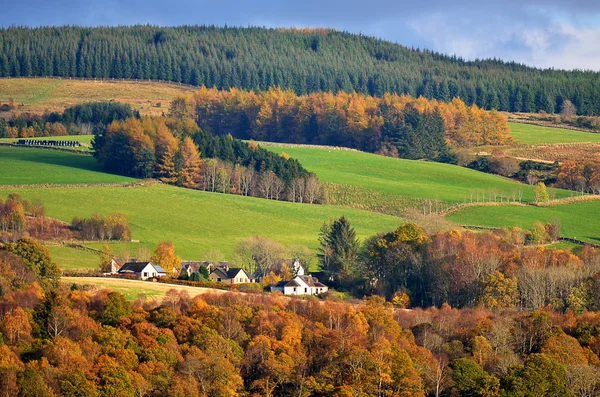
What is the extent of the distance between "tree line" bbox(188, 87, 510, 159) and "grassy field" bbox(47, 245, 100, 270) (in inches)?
3203

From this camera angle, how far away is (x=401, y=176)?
153000 millimetres

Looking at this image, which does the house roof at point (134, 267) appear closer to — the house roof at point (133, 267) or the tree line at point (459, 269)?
the house roof at point (133, 267)

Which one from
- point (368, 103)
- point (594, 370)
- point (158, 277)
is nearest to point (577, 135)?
point (368, 103)

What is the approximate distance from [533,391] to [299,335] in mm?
13911

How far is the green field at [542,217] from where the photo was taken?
118m

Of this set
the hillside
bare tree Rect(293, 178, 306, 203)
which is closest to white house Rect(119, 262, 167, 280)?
the hillside

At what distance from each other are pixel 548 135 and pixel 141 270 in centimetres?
10583

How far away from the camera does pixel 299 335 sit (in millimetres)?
75562

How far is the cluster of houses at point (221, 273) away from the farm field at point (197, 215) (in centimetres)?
376

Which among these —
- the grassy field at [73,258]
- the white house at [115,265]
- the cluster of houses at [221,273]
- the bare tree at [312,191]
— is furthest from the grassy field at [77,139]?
the white house at [115,265]

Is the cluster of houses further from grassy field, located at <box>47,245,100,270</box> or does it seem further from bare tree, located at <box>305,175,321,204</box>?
bare tree, located at <box>305,175,321,204</box>

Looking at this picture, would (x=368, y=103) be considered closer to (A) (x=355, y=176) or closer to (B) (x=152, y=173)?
(A) (x=355, y=176)

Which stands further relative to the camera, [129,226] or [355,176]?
[355,176]

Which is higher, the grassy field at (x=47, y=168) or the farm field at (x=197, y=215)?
the grassy field at (x=47, y=168)
